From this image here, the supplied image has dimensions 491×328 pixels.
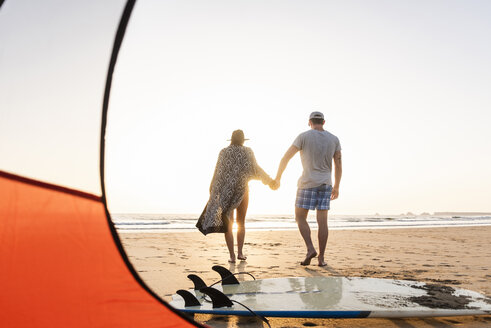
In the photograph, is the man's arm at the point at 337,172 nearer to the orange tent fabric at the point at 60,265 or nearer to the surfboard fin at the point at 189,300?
the surfboard fin at the point at 189,300

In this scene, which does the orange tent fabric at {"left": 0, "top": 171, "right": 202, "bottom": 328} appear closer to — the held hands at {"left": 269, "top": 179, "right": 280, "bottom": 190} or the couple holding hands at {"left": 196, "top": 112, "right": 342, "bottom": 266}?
the couple holding hands at {"left": 196, "top": 112, "right": 342, "bottom": 266}

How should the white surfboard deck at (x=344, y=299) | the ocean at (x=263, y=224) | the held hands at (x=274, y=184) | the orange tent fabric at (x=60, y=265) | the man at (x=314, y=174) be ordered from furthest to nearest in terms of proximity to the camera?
the ocean at (x=263, y=224) → the held hands at (x=274, y=184) → the man at (x=314, y=174) → the white surfboard deck at (x=344, y=299) → the orange tent fabric at (x=60, y=265)

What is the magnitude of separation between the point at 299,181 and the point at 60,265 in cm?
377

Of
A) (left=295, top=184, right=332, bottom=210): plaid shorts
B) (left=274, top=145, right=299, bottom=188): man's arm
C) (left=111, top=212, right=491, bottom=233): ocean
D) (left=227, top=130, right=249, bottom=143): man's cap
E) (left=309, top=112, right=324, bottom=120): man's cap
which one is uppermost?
(left=309, top=112, right=324, bottom=120): man's cap

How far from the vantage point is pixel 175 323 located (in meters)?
1.47

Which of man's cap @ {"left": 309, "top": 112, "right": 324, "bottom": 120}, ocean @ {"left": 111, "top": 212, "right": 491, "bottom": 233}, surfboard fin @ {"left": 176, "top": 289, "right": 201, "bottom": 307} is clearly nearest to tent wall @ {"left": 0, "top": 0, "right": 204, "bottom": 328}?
surfboard fin @ {"left": 176, "top": 289, "right": 201, "bottom": 307}

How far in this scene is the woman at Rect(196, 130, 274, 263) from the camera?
15.7 ft

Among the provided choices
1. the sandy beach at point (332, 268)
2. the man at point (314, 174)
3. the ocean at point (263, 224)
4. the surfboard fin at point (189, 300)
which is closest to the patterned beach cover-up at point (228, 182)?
the man at point (314, 174)

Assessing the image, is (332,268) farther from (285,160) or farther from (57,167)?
(57,167)

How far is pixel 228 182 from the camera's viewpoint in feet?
15.9

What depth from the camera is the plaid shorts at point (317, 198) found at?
15.4ft

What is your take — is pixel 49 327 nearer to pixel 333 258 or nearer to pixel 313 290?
pixel 313 290

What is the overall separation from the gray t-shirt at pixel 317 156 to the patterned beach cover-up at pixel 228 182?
0.50 metres

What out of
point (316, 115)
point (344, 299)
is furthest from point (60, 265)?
point (316, 115)
